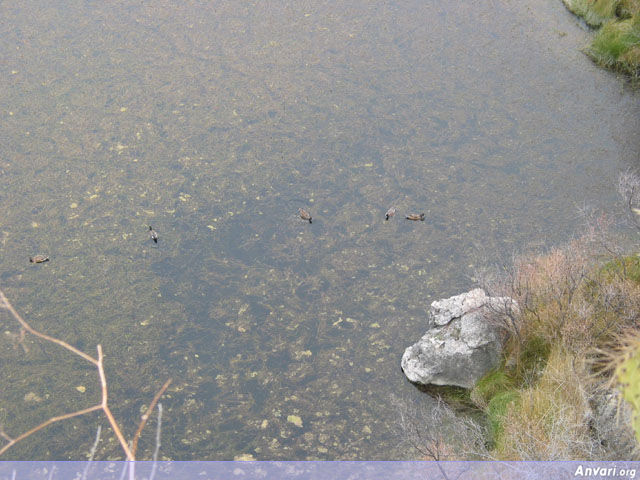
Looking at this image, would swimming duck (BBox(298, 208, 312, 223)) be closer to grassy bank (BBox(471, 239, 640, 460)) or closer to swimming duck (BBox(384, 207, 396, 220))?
swimming duck (BBox(384, 207, 396, 220))

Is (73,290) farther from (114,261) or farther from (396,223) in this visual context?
(396,223)

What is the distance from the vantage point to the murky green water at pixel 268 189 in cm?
476

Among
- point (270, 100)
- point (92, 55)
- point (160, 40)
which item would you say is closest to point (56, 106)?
point (92, 55)

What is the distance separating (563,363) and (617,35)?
493 cm

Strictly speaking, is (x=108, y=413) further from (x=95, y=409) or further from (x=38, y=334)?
(x=38, y=334)

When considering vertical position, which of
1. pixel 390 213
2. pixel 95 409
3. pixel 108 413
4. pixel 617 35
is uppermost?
pixel 617 35

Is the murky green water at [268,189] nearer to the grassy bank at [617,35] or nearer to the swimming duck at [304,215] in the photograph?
the swimming duck at [304,215]

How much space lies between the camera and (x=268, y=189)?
20.6ft

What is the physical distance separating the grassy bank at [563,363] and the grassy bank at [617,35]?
3.51 metres

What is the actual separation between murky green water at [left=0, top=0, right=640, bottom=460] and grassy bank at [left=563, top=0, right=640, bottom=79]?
9.5 inches

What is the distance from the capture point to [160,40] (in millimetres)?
7926

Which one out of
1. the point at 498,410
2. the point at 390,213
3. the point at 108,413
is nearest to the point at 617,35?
the point at 390,213

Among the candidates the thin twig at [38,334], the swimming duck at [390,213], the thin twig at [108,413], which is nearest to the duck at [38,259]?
the thin twig at [38,334]

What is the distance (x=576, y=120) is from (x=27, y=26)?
638 cm
